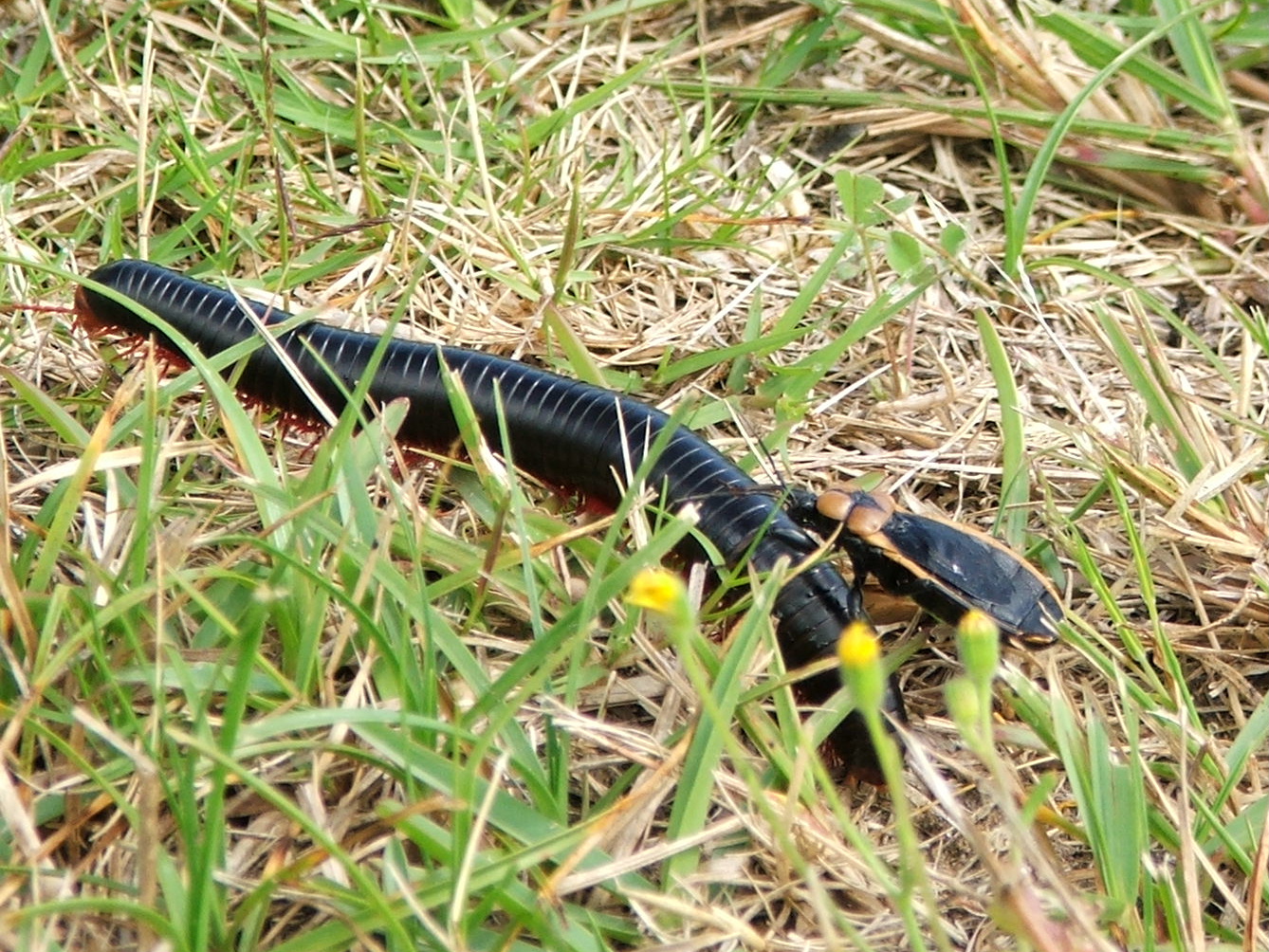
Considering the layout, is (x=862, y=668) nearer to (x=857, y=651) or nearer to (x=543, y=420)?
(x=857, y=651)

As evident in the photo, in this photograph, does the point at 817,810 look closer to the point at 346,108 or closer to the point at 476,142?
the point at 476,142

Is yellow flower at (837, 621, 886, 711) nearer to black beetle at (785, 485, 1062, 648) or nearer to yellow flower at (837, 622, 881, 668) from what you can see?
yellow flower at (837, 622, 881, 668)

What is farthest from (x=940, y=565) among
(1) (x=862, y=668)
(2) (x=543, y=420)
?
(1) (x=862, y=668)

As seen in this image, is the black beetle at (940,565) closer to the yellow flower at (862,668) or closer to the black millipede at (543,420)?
the black millipede at (543,420)

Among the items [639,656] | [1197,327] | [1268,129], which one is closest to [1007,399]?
[1197,327]

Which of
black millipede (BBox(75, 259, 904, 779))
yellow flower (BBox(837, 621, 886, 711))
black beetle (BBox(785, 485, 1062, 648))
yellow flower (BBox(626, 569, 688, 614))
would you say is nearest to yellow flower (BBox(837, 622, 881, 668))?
yellow flower (BBox(837, 621, 886, 711))

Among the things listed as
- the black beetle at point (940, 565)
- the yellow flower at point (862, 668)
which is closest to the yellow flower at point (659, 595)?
the yellow flower at point (862, 668)

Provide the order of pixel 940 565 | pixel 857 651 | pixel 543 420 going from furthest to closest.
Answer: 1. pixel 543 420
2. pixel 940 565
3. pixel 857 651
